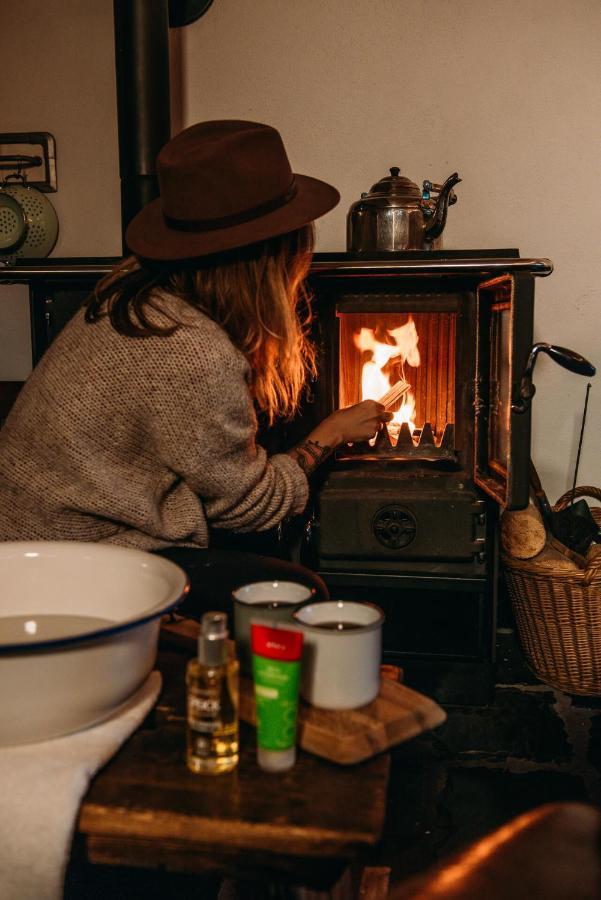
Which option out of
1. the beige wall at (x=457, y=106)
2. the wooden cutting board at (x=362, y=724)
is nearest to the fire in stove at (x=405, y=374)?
the beige wall at (x=457, y=106)

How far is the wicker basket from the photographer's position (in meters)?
1.88

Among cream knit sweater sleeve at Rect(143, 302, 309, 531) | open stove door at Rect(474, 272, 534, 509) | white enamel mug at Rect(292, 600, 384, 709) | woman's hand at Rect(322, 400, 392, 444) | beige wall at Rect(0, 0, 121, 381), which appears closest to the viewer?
white enamel mug at Rect(292, 600, 384, 709)

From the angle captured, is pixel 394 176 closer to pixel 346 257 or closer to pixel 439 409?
pixel 346 257

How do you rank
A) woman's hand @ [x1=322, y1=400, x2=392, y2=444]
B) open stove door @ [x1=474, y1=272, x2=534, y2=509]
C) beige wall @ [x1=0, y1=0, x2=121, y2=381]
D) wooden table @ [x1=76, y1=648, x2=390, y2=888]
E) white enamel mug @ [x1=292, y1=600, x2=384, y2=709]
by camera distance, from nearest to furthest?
wooden table @ [x1=76, y1=648, x2=390, y2=888]
white enamel mug @ [x1=292, y1=600, x2=384, y2=709]
open stove door @ [x1=474, y1=272, x2=534, y2=509]
woman's hand @ [x1=322, y1=400, x2=392, y2=444]
beige wall @ [x1=0, y1=0, x2=121, y2=381]

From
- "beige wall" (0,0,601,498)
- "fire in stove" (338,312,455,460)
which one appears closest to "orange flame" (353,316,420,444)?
"fire in stove" (338,312,455,460)

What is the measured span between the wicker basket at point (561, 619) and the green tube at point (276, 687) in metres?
1.30

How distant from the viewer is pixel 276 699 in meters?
0.70

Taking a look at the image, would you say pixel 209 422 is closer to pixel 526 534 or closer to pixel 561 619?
pixel 526 534

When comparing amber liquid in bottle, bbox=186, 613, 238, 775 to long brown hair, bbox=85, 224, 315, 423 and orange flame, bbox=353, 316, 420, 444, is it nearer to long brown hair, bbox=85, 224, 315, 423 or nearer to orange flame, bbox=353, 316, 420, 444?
long brown hair, bbox=85, 224, 315, 423

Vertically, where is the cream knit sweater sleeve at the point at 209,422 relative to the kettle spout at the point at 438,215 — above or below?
below

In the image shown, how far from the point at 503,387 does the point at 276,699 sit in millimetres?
1238

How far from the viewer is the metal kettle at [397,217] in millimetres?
1881

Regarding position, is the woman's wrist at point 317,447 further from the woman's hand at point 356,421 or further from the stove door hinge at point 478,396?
the stove door hinge at point 478,396

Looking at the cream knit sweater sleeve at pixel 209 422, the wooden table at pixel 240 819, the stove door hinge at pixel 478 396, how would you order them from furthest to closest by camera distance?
the stove door hinge at pixel 478 396 < the cream knit sweater sleeve at pixel 209 422 < the wooden table at pixel 240 819
